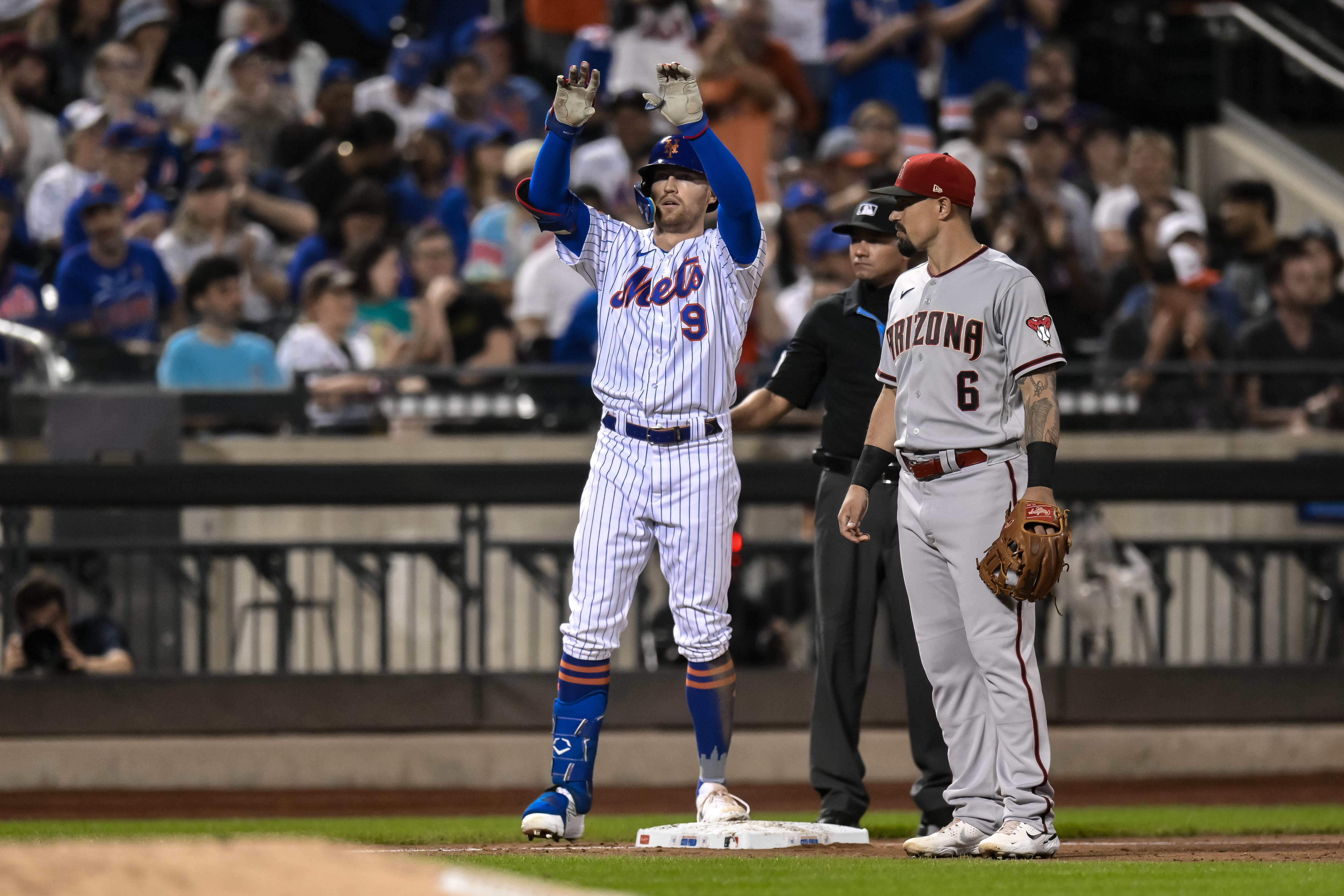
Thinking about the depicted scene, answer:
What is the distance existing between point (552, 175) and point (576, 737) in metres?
1.85

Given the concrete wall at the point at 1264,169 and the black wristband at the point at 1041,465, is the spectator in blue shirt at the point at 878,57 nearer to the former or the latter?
the concrete wall at the point at 1264,169

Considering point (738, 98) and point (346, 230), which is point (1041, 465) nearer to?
point (346, 230)

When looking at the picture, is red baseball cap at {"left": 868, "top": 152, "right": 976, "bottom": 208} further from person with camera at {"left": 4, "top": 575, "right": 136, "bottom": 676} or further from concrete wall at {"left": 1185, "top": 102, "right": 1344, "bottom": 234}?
concrete wall at {"left": 1185, "top": 102, "right": 1344, "bottom": 234}

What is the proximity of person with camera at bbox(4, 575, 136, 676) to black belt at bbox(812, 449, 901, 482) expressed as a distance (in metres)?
3.95

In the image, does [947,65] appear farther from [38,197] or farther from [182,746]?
[182,746]

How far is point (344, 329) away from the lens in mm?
10875

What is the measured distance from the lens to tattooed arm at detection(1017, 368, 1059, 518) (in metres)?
5.66

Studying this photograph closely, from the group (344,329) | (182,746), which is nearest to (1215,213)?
(344,329)

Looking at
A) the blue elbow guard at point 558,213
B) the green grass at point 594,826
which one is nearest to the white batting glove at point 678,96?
the blue elbow guard at point 558,213

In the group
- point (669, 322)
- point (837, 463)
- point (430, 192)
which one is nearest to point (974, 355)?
point (669, 322)

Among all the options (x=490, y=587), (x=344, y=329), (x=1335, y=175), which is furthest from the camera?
(x=1335, y=175)

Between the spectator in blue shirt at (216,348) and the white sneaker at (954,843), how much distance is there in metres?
5.38

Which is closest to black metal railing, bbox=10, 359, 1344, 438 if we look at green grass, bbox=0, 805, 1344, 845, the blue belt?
green grass, bbox=0, 805, 1344, 845

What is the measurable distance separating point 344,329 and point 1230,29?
8.69m
